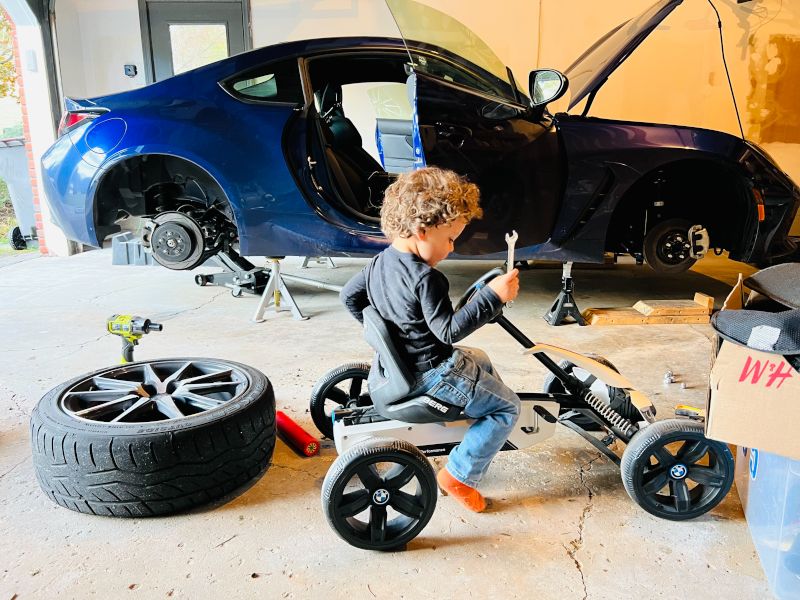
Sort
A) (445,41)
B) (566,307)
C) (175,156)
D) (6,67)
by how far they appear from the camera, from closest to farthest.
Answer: (445,41), (175,156), (566,307), (6,67)

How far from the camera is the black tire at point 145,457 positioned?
169 centimetres

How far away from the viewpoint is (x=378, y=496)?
1662 mm

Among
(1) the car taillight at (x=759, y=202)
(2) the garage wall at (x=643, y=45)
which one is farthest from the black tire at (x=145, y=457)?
(2) the garage wall at (x=643, y=45)

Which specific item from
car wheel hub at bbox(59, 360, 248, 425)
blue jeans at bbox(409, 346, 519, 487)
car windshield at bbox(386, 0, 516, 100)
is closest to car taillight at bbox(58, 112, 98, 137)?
car windshield at bbox(386, 0, 516, 100)

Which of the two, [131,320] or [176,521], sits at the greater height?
[131,320]

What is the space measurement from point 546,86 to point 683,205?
1.54m

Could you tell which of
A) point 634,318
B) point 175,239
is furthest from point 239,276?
point 634,318

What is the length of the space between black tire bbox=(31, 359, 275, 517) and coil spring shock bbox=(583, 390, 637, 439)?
1.08m

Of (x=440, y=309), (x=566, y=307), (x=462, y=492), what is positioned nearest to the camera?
(x=440, y=309)

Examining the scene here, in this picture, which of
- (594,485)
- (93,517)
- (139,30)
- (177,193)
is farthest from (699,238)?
(139,30)

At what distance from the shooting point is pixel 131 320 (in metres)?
2.32

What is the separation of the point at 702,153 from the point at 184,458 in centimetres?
350

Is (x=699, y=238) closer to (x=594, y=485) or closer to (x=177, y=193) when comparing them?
(x=594, y=485)

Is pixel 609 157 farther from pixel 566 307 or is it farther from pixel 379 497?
pixel 379 497
